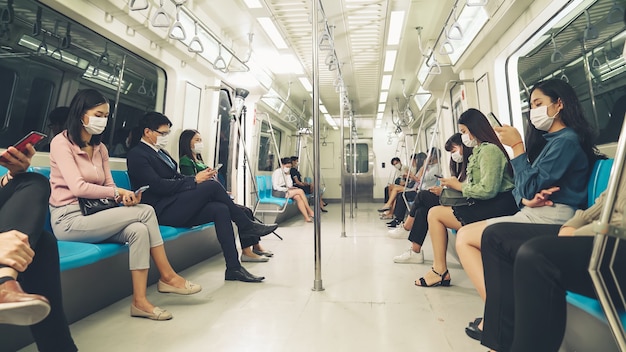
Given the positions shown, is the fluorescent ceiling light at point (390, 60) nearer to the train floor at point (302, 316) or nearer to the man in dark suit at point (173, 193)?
the train floor at point (302, 316)

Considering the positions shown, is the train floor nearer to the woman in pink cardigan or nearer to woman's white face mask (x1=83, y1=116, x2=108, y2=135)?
the woman in pink cardigan

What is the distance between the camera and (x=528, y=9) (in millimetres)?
2727

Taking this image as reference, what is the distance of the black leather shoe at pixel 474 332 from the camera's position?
1379 millimetres

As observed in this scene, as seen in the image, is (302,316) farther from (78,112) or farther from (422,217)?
(78,112)

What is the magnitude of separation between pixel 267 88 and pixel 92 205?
405cm

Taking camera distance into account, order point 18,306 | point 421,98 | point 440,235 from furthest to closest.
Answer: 1. point 421,98
2. point 440,235
3. point 18,306

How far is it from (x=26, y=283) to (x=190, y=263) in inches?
64.4

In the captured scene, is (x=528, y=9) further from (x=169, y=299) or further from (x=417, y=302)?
(x=169, y=299)

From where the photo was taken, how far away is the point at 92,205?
5.41 ft

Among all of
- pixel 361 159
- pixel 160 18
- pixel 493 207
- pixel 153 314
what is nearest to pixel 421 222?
pixel 493 207

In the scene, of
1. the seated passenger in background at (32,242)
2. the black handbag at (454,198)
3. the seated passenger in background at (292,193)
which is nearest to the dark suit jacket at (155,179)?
the seated passenger in background at (32,242)

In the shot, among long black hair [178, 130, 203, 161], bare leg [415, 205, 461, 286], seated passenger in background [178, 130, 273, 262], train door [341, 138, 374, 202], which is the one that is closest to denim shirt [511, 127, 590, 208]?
bare leg [415, 205, 461, 286]

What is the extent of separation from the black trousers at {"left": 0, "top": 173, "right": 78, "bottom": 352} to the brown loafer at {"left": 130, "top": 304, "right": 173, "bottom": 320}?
497 mm

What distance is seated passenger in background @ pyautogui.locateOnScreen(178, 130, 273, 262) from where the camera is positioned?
2801 millimetres
